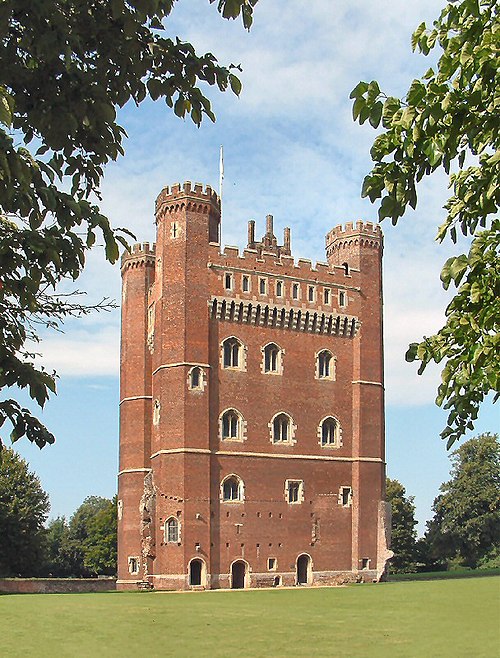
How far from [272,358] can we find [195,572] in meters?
12.1

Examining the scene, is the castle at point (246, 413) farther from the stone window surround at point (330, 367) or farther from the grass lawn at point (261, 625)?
the grass lawn at point (261, 625)

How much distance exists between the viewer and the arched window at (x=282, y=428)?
49.0 metres

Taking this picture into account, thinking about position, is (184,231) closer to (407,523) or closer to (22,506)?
(22,506)

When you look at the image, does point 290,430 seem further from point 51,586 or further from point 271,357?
point 51,586

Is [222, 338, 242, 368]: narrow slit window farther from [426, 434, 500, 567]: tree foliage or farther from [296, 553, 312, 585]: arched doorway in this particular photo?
[426, 434, 500, 567]: tree foliage

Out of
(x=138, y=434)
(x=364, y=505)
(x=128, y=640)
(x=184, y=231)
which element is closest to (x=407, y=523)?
(x=364, y=505)

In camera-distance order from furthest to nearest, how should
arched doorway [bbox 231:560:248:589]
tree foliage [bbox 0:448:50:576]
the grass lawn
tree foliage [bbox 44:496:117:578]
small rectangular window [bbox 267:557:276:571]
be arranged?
tree foliage [bbox 44:496:117:578] < tree foliage [bbox 0:448:50:576] < small rectangular window [bbox 267:557:276:571] < arched doorway [bbox 231:560:248:589] < the grass lawn

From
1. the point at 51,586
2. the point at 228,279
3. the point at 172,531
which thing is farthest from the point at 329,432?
the point at 51,586

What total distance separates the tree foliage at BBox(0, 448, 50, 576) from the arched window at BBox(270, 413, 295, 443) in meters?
18.7

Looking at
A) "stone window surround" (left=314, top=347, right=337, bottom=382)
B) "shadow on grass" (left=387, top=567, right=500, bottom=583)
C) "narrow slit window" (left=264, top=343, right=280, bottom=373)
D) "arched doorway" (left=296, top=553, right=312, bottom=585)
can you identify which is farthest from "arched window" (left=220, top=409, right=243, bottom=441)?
"shadow on grass" (left=387, top=567, right=500, bottom=583)

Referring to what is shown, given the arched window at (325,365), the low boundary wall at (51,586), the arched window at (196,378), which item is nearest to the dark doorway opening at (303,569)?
the arched window at (325,365)

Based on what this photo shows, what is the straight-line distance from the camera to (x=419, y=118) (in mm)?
6840

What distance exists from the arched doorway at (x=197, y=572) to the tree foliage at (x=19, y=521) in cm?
1790

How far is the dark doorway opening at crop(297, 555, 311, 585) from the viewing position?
48.2m
